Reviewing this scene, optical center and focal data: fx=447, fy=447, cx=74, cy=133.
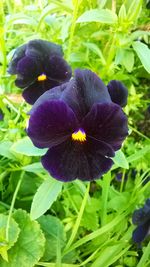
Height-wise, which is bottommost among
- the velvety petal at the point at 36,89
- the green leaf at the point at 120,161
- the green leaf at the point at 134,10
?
the green leaf at the point at 120,161

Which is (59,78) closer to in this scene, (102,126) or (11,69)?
(11,69)

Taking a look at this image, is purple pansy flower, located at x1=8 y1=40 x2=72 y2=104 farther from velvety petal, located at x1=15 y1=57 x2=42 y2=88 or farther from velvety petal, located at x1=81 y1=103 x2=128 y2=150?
velvety petal, located at x1=81 y1=103 x2=128 y2=150

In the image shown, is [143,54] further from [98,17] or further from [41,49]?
[41,49]

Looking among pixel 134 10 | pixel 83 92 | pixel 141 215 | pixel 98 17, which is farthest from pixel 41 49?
pixel 141 215

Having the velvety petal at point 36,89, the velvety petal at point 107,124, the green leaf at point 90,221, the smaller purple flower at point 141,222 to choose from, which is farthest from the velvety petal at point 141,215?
the velvety petal at point 36,89

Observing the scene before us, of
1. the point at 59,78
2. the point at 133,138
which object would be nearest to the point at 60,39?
the point at 59,78

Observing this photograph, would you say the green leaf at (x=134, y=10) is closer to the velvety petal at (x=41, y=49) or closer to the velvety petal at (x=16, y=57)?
the velvety petal at (x=41, y=49)
